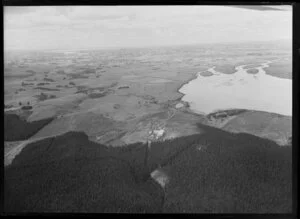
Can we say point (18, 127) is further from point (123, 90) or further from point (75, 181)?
point (123, 90)

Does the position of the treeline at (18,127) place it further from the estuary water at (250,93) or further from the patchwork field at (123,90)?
the estuary water at (250,93)

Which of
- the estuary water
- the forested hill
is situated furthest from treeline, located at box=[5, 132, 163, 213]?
the estuary water

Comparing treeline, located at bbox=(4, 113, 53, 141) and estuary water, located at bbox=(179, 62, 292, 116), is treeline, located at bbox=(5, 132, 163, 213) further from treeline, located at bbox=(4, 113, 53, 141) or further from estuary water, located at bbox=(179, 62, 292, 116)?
estuary water, located at bbox=(179, 62, 292, 116)

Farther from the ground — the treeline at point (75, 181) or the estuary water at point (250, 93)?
the estuary water at point (250, 93)

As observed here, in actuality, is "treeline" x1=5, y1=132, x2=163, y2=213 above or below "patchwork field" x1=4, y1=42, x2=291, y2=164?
below

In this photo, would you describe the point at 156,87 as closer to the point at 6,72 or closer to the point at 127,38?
the point at 127,38

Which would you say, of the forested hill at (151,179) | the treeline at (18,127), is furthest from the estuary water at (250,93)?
the treeline at (18,127)
